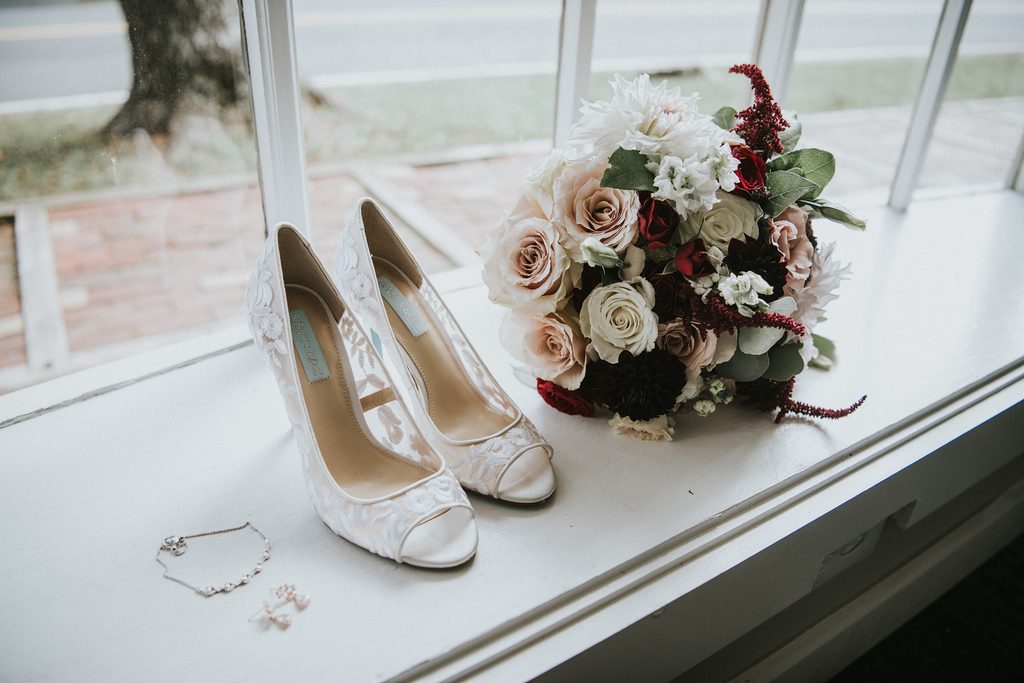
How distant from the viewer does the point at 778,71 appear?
1535 millimetres

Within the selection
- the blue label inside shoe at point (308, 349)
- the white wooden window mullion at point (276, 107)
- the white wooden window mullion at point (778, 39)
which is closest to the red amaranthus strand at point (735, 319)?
the blue label inside shoe at point (308, 349)

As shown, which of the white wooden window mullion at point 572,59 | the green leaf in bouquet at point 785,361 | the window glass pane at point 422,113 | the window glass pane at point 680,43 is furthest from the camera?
the window glass pane at point 422,113

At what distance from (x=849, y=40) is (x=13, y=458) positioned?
3095mm

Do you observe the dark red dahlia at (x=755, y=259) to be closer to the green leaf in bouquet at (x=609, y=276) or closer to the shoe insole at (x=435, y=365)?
the green leaf in bouquet at (x=609, y=276)

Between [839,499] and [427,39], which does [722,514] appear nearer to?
[839,499]

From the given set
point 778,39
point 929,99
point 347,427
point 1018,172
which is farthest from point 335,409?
point 1018,172

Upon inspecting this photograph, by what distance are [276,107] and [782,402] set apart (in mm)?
807

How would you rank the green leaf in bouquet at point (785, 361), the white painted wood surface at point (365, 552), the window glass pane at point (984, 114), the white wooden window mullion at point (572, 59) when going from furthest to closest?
1. the window glass pane at point (984, 114)
2. the white wooden window mullion at point (572, 59)
3. the green leaf in bouquet at point (785, 361)
4. the white painted wood surface at point (365, 552)

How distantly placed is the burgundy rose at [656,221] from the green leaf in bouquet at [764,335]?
15 cm

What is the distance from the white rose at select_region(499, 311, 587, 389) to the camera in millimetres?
888

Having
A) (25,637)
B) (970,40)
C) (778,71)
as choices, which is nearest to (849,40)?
(970,40)

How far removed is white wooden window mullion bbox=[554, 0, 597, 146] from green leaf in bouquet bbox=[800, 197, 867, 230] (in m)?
0.44

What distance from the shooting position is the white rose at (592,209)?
2.71 feet

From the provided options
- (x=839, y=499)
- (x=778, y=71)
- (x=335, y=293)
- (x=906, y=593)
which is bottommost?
(x=906, y=593)
